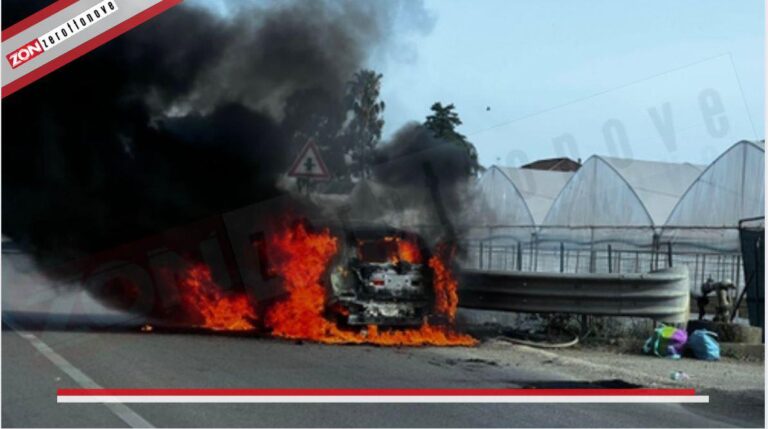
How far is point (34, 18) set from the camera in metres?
7.57

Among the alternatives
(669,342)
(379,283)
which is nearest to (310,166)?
(379,283)

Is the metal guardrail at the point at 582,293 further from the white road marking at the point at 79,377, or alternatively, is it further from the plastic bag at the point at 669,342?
the white road marking at the point at 79,377

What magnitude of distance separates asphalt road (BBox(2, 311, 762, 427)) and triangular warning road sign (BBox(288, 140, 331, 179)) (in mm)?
1870

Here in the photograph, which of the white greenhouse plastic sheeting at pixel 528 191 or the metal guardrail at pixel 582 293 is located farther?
the white greenhouse plastic sheeting at pixel 528 191

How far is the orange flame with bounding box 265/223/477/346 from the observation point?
8.95 metres

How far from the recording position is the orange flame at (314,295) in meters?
8.95

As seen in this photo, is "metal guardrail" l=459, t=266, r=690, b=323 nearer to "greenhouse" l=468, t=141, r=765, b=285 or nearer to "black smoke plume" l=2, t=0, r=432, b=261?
"black smoke plume" l=2, t=0, r=432, b=261

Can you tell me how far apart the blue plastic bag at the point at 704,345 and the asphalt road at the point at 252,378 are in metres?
1.82

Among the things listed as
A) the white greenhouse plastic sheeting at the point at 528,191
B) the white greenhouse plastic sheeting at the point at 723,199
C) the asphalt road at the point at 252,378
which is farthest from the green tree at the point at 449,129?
the white greenhouse plastic sheeting at the point at 528,191

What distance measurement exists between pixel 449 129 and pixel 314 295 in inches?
92.9

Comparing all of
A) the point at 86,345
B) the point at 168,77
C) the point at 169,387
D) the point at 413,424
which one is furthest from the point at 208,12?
the point at 413,424

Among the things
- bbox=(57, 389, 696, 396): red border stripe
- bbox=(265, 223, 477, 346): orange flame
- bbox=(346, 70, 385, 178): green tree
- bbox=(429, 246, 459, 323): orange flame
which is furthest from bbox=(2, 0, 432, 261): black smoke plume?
bbox=(57, 389, 696, 396): red border stripe

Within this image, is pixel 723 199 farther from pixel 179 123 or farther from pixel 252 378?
pixel 252 378

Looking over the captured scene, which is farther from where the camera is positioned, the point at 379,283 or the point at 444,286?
the point at 444,286
